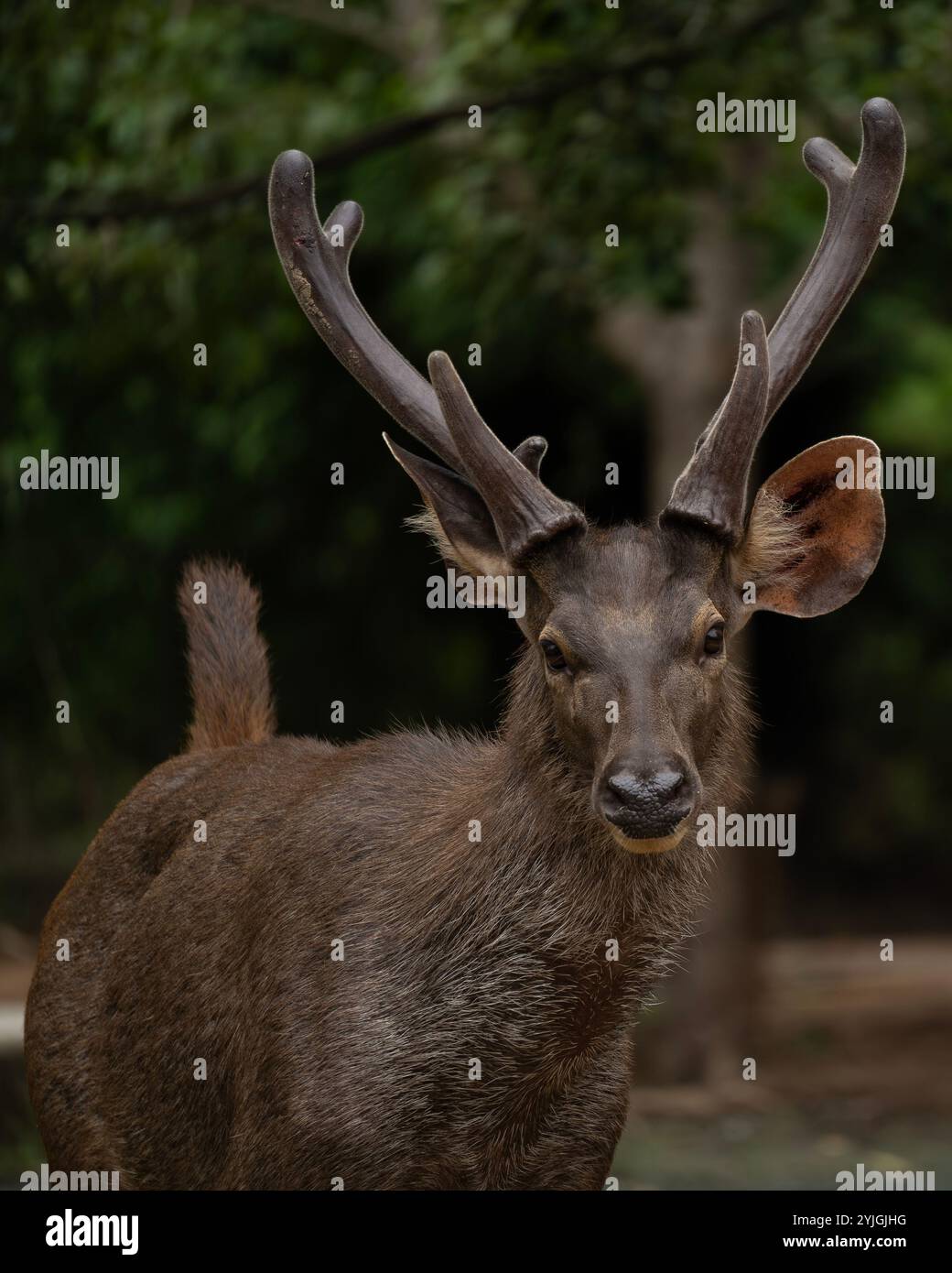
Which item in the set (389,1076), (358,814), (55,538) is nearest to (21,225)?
(358,814)

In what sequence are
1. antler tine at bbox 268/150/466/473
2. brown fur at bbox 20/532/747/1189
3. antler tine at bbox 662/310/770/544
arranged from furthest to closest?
antler tine at bbox 268/150/466/473 → brown fur at bbox 20/532/747/1189 → antler tine at bbox 662/310/770/544

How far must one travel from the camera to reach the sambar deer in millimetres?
5703

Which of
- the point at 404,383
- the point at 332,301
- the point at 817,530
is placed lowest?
the point at 817,530

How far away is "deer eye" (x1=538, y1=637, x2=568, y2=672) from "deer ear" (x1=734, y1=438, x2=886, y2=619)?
0.73 meters

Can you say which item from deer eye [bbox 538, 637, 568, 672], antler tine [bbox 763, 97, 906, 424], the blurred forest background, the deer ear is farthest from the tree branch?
deer eye [bbox 538, 637, 568, 672]

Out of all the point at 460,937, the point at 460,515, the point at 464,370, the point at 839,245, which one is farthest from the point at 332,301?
the point at 464,370

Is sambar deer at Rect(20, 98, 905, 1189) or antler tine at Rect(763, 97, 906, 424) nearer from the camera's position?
sambar deer at Rect(20, 98, 905, 1189)

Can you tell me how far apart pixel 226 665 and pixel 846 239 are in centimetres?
276

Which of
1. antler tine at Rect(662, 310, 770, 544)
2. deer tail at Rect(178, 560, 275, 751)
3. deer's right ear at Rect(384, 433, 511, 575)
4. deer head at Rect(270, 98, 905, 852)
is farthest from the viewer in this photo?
deer tail at Rect(178, 560, 275, 751)

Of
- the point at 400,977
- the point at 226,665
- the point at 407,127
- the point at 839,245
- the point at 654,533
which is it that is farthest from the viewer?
the point at 407,127

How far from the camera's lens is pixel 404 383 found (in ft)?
20.5

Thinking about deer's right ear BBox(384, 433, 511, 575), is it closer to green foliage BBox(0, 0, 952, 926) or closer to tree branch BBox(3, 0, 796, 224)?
green foliage BBox(0, 0, 952, 926)

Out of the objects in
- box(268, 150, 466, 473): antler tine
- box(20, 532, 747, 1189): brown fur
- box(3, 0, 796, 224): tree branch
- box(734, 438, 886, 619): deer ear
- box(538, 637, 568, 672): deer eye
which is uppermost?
box(3, 0, 796, 224): tree branch

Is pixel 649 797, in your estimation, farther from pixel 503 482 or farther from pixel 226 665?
pixel 226 665
